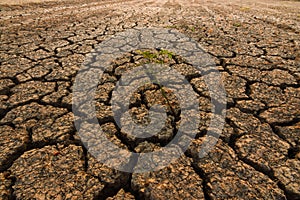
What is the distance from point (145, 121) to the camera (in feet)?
4.86

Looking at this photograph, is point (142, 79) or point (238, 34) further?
point (238, 34)

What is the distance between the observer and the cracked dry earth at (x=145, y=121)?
1061mm

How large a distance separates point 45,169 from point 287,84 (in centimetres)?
197

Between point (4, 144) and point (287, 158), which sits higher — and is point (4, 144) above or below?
above

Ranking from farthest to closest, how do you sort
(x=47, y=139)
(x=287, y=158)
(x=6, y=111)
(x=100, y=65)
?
(x=100, y=65) < (x=6, y=111) < (x=47, y=139) < (x=287, y=158)

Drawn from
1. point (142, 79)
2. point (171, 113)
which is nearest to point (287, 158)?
point (171, 113)

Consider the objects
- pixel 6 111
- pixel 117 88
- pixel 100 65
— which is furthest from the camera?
pixel 100 65

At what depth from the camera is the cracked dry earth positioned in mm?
1061

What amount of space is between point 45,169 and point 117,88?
0.88 meters

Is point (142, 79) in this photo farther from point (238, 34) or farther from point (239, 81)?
point (238, 34)

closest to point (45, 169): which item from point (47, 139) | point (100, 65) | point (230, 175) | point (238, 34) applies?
point (47, 139)

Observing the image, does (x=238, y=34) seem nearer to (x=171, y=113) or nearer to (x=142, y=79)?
(x=142, y=79)

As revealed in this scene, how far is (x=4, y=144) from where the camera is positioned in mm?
1261

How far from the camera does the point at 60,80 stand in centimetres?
192
